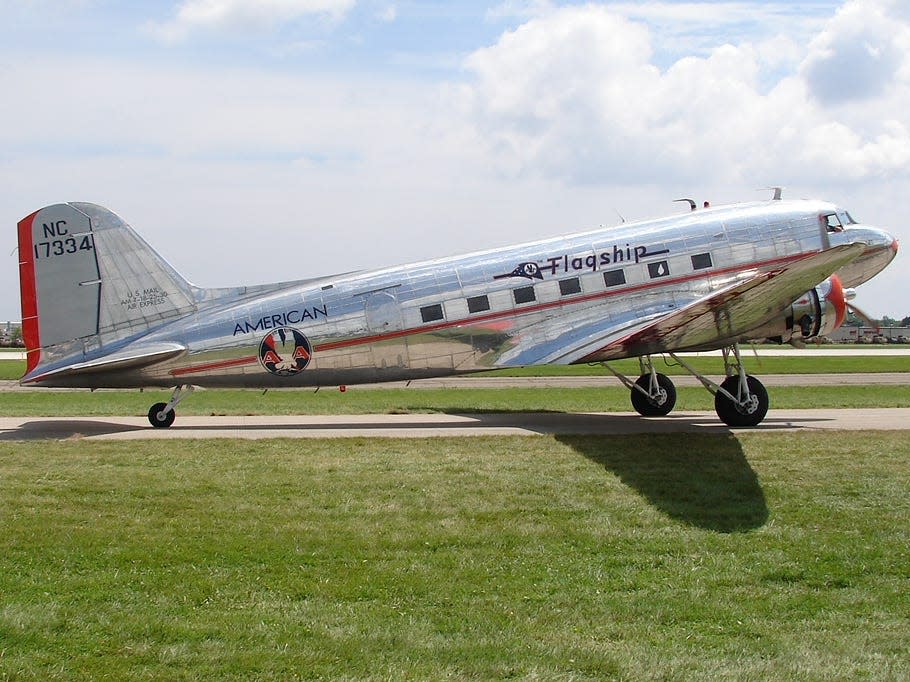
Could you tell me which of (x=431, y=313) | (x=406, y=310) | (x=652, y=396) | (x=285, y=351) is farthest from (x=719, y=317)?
(x=285, y=351)

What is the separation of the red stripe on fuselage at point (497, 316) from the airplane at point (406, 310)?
28 millimetres

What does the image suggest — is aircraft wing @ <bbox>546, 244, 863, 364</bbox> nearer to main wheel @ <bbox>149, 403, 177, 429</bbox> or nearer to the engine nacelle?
the engine nacelle

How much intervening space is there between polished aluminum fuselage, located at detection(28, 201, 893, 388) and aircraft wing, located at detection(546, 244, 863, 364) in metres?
0.31

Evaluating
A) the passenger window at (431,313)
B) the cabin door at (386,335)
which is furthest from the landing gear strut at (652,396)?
the cabin door at (386,335)

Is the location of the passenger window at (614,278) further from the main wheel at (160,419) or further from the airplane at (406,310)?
the main wheel at (160,419)

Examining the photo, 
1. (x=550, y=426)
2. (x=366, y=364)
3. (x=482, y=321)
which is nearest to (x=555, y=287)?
(x=482, y=321)

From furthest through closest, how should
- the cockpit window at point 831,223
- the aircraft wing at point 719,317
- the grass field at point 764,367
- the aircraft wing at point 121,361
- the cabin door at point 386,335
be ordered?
the grass field at point 764,367 → the cockpit window at point 831,223 → the cabin door at point 386,335 → the aircraft wing at point 121,361 → the aircraft wing at point 719,317

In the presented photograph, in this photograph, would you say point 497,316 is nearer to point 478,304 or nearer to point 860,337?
point 478,304

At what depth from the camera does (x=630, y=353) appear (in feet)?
61.6

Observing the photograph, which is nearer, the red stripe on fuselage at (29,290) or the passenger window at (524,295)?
the red stripe on fuselage at (29,290)

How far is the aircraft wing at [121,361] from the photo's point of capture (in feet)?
58.3

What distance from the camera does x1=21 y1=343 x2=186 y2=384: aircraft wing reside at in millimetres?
17766

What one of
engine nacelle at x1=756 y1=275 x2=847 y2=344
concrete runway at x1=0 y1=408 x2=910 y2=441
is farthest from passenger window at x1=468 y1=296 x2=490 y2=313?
engine nacelle at x1=756 y1=275 x2=847 y2=344

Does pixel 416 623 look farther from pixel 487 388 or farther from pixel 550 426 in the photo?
pixel 487 388
